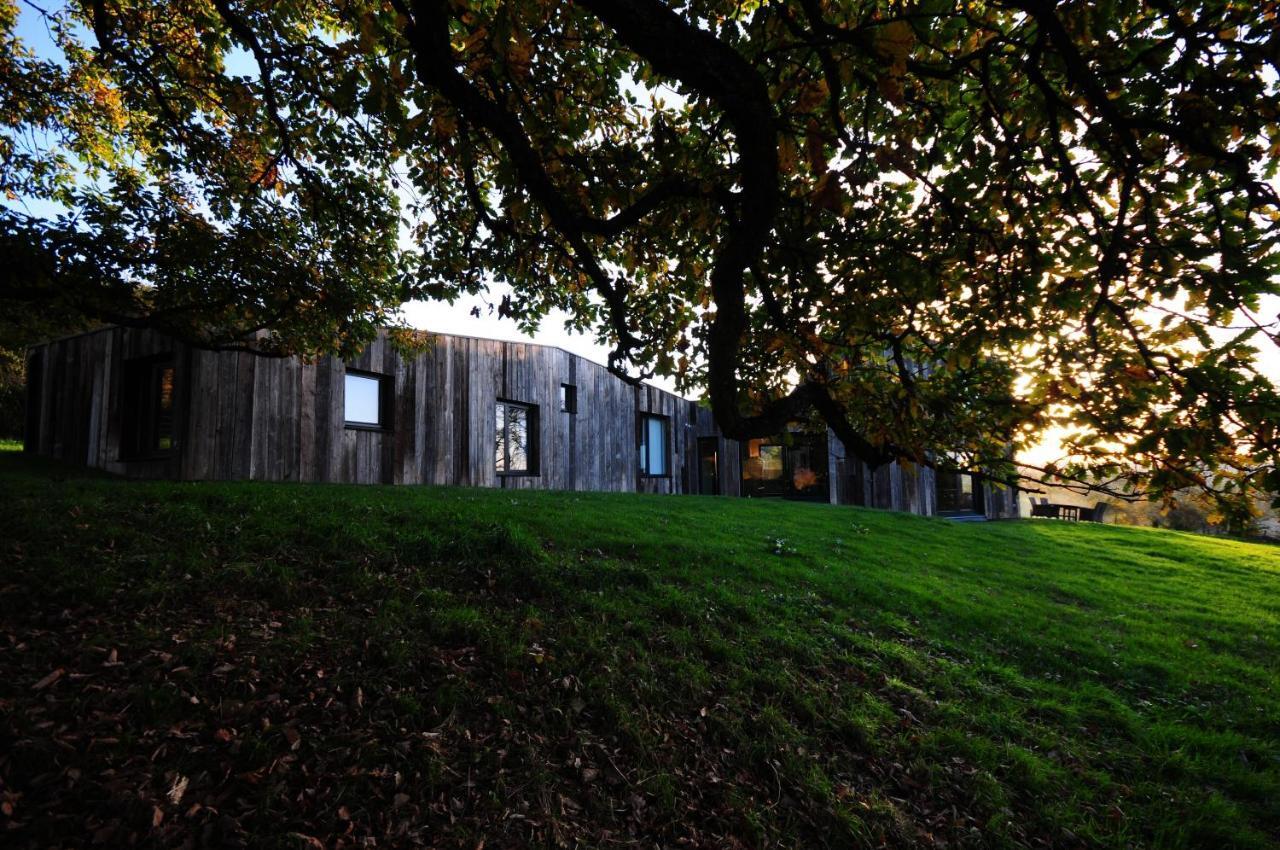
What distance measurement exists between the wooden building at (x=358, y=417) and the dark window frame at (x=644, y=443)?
0.16 metres

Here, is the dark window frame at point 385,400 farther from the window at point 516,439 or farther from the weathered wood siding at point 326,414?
the window at point 516,439

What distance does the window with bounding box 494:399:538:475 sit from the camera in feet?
48.5

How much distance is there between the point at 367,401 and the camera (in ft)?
39.6

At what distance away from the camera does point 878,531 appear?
39.2 ft

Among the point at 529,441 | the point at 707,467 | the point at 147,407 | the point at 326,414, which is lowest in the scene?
the point at 707,467

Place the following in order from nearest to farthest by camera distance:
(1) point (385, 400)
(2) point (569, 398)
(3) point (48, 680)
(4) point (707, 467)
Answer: (3) point (48, 680)
(1) point (385, 400)
(2) point (569, 398)
(4) point (707, 467)

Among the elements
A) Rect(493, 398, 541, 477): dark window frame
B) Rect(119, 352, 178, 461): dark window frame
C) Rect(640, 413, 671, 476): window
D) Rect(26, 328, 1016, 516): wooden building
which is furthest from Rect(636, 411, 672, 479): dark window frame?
Rect(119, 352, 178, 461): dark window frame

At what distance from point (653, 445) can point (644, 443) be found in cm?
57

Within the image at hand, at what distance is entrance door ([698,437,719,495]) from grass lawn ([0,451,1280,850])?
610 inches

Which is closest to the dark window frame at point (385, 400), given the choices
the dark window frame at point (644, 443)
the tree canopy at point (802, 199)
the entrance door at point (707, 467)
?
the tree canopy at point (802, 199)

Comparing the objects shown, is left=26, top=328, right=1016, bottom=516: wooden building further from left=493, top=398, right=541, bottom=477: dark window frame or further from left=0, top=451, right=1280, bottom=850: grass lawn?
left=0, top=451, right=1280, bottom=850: grass lawn

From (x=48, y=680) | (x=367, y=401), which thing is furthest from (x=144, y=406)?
(x=48, y=680)

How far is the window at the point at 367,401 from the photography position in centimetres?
1171

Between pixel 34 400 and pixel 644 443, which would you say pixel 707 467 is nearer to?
pixel 644 443
